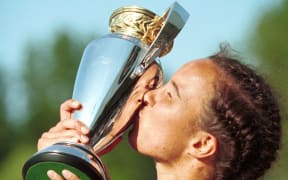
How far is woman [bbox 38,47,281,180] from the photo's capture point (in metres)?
2.56

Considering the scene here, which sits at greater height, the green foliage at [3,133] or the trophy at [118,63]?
the trophy at [118,63]

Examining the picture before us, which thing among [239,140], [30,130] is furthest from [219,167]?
[30,130]

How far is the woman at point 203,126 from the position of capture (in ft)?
8.41

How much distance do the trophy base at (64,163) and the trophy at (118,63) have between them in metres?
0.05

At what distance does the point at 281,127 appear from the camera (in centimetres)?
270

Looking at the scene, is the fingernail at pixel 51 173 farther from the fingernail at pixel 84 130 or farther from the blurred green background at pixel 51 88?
the blurred green background at pixel 51 88

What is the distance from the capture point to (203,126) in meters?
2.59

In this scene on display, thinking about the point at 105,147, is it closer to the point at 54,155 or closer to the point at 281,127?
the point at 54,155

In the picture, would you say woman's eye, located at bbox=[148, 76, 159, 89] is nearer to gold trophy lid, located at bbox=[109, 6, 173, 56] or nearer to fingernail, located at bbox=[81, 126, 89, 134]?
gold trophy lid, located at bbox=[109, 6, 173, 56]

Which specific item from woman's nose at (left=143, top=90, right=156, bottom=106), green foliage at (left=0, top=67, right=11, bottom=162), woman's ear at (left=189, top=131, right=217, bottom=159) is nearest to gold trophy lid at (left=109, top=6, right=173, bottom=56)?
woman's nose at (left=143, top=90, right=156, bottom=106)

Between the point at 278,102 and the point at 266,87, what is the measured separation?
0.21 feet

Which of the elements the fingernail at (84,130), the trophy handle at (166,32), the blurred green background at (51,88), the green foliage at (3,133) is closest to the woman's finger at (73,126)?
the fingernail at (84,130)

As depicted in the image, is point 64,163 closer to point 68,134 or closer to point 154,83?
point 68,134

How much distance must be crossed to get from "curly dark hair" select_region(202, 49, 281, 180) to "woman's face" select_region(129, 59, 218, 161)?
0.11 feet
